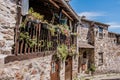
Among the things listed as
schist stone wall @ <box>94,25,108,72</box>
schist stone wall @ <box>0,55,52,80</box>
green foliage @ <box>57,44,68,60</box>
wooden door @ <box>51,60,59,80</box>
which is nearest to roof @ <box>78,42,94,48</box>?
schist stone wall @ <box>94,25,108,72</box>

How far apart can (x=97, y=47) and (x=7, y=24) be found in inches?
750

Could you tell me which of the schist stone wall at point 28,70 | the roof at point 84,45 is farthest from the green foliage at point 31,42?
the roof at point 84,45

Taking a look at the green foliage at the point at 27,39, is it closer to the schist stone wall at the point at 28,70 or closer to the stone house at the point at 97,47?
the schist stone wall at the point at 28,70

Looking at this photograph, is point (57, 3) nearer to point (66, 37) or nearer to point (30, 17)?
point (66, 37)

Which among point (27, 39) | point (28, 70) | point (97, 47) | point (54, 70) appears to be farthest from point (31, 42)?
point (97, 47)

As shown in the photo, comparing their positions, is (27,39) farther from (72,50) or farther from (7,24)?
(72,50)

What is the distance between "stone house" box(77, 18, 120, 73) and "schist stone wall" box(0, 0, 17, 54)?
49.9 ft

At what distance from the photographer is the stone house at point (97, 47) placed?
2205 cm

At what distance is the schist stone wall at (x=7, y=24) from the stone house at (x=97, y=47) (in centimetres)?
1521

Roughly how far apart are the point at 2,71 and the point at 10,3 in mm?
1680

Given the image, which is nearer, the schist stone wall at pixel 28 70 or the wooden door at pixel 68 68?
the schist stone wall at pixel 28 70

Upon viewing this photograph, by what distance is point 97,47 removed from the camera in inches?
928

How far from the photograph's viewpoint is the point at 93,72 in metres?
22.8

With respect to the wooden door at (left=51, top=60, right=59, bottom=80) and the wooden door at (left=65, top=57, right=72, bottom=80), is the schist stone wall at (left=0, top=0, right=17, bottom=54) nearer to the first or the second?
the wooden door at (left=51, top=60, right=59, bottom=80)
